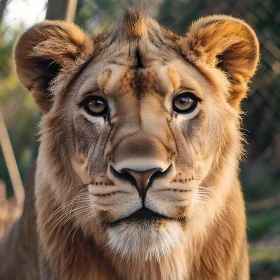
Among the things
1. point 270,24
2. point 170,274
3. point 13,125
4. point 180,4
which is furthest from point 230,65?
point 13,125

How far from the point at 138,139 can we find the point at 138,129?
93mm

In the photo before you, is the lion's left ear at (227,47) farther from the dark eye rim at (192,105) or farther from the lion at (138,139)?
the dark eye rim at (192,105)

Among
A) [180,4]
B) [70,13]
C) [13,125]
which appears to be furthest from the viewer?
[13,125]

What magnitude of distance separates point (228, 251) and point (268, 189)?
18.5 feet

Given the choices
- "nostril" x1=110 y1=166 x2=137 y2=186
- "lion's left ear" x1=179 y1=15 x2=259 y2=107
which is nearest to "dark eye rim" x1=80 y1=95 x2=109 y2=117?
"nostril" x1=110 y1=166 x2=137 y2=186

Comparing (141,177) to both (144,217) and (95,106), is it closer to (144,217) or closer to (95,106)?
(144,217)

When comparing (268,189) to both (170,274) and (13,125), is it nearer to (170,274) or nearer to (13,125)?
(170,274)

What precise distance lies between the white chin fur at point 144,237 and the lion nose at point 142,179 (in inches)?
7.2

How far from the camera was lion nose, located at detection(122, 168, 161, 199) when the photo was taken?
92.9 inches

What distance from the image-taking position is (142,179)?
2357mm

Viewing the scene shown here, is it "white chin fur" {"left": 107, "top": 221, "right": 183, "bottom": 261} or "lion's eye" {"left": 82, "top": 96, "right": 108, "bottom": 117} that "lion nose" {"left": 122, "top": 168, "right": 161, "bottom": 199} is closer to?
"white chin fur" {"left": 107, "top": 221, "right": 183, "bottom": 261}

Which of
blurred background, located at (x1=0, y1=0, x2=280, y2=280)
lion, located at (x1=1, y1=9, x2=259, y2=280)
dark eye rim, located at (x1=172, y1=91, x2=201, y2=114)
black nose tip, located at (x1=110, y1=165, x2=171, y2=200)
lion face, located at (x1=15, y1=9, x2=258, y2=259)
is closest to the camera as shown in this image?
black nose tip, located at (x1=110, y1=165, x2=171, y2=200)

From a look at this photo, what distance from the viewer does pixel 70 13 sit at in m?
3.95

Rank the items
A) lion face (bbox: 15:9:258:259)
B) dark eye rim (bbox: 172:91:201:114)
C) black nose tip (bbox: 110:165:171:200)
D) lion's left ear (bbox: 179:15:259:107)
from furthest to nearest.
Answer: lion's left ear (bbox: 179:15:259:107), dark eye rim (bbox: 172:91:201:114), lion face (bbox: 15:9:258:259), black nose tip (bbox: 110:165:171:200)
